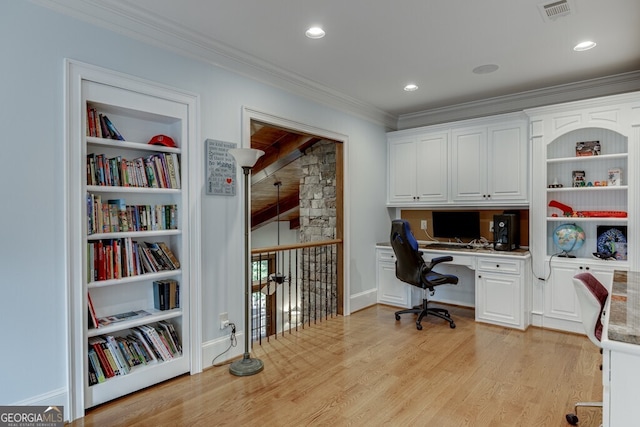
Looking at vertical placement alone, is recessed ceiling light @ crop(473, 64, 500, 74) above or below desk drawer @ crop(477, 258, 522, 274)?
above

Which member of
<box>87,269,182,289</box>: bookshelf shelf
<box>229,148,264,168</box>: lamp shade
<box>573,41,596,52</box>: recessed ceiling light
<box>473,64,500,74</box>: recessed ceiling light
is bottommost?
<box>87,269,182,289</box>: bookshelf shelf

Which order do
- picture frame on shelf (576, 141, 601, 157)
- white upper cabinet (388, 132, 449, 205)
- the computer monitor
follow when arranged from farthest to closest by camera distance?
white upper cabinet (388, 132, 449, 205), the computer monitor, picture frame on shelf (576, 141, 601, 157)

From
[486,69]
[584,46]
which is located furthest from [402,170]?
[584,46]

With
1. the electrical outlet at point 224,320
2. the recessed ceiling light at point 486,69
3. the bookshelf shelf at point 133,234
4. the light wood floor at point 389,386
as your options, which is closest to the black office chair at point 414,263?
the light wood floor at point 389,386

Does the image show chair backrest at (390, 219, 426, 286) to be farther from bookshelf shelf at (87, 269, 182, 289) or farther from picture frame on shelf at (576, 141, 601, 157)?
bookshelf shelf at (87, 269, 182, 289)

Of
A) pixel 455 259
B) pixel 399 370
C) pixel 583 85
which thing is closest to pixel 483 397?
pixel 399 370

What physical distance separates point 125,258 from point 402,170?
3749mm

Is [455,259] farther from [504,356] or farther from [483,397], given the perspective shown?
[483,397]

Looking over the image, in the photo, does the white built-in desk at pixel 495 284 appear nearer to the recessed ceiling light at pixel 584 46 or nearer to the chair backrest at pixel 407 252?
the chair backrest at pixel 407 252

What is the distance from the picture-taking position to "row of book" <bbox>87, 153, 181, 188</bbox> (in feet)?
8.05

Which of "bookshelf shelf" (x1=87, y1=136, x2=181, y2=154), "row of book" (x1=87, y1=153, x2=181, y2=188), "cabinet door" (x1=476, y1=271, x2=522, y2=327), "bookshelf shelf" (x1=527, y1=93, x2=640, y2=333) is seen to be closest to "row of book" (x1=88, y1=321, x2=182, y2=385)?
"row of book" (x1=87, y1=153, x2=181, y2=188)

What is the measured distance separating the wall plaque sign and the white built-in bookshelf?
16 cm

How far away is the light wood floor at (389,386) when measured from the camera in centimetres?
229

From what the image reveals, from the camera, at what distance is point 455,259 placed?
4.31 m
